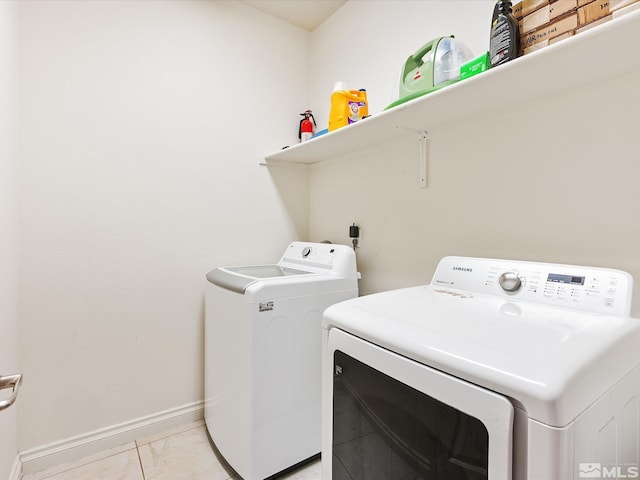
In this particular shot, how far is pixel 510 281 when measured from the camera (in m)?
1.05

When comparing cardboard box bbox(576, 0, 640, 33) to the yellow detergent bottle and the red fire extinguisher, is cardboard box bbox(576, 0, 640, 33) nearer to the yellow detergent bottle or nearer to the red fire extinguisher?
the yellow detergent bottle

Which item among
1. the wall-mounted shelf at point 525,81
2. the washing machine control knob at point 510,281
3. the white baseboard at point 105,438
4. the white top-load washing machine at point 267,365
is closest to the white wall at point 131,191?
the white baseboard at point 105,438

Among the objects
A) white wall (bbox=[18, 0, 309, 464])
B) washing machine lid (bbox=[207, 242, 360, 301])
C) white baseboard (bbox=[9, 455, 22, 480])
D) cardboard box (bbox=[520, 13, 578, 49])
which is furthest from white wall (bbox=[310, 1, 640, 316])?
white baseboard (bbox=[9, 455, 22, 480])

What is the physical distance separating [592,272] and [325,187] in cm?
159

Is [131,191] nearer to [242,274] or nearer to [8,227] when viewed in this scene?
[8,227]

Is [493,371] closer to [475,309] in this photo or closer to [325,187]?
[475,309]

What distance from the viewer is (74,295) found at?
1604mm

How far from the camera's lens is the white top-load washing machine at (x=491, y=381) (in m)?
0.56

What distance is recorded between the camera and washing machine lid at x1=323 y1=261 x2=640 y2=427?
551 millimetres

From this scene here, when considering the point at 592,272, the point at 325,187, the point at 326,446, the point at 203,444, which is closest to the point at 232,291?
the point at 326,446

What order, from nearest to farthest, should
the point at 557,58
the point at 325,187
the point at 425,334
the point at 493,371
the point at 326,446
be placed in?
the point at 493,371 → the point at 425,334 → the point at 557,58 → the point at 326,446 → the point at 325,187

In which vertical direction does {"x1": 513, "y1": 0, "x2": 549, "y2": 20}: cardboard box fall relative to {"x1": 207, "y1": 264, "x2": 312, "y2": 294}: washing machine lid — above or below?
above

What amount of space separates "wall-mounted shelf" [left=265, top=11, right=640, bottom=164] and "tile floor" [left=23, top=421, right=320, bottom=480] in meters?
1.68
